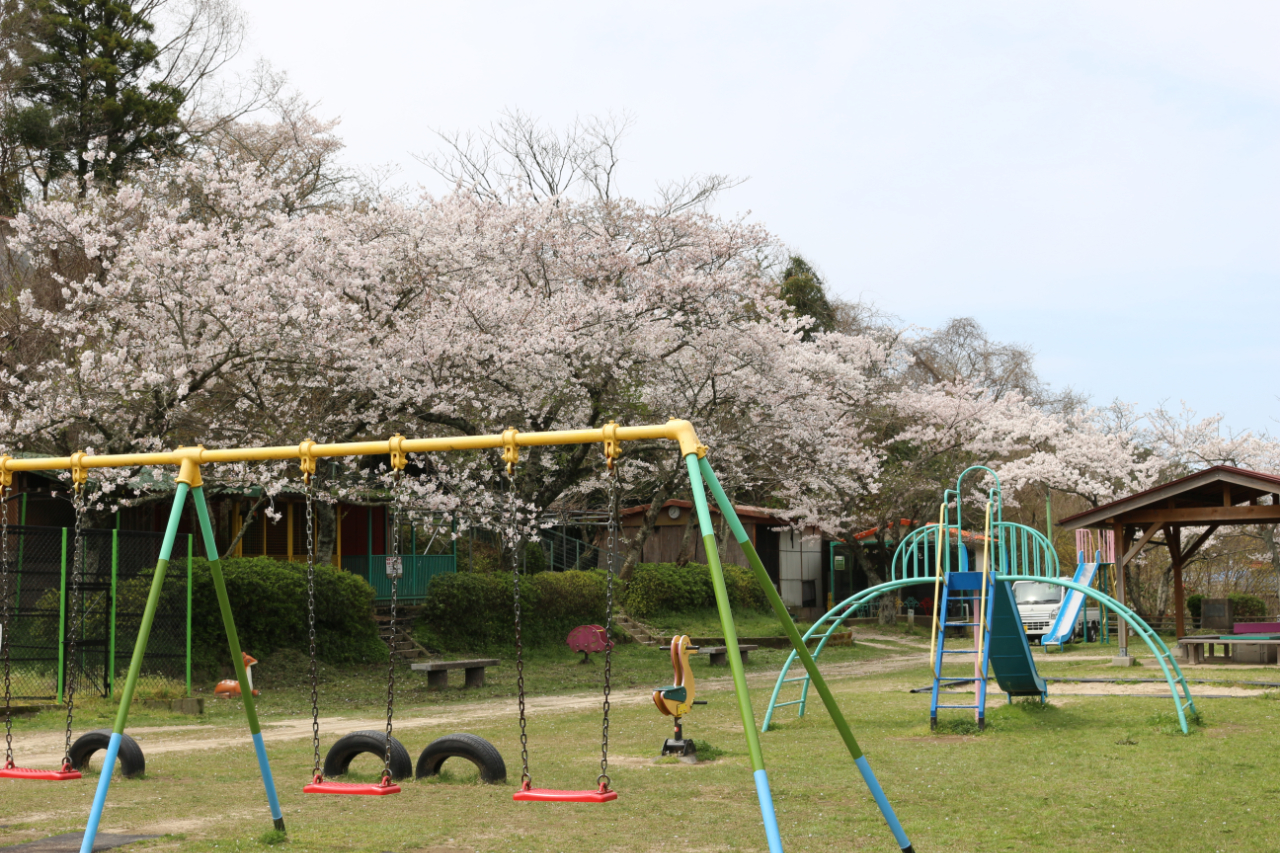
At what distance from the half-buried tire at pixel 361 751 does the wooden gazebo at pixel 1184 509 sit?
14.9 m

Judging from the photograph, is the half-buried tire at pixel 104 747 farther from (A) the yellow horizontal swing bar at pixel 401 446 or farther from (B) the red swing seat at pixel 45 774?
(A) the yellow horizontal swing bar at pixel 401 446

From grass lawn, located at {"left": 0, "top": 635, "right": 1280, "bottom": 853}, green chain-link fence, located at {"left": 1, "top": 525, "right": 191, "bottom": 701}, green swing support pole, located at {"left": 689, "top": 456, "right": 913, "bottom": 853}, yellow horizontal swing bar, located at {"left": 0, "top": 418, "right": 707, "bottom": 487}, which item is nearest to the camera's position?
green swing support pole, located at {"left": 689, "top": 456, "right": 913, "bottom": 853}

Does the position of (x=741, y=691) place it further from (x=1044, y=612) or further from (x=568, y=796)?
(x=1044, y=612)

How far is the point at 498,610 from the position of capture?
23656 millimetres

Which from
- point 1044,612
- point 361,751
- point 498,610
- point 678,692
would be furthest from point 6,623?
point 1044,612

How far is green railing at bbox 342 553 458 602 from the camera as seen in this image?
2506 centimetres

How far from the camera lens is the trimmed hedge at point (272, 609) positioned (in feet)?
56.1

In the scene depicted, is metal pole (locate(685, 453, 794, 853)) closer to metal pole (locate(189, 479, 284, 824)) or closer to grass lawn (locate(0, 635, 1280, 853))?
grass lawn (locate(0, 635, 1280, 853))

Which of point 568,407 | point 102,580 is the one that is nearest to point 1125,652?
point 568,407

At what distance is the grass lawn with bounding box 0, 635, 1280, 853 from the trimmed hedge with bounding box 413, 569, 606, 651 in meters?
9.51

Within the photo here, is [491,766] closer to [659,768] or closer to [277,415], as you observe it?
[659,768]

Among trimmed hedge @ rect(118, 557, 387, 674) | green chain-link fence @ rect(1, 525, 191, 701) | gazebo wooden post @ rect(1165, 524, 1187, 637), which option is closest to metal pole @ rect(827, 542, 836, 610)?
gazebo wooden post @ rect(1165, 524, 1187, 637)

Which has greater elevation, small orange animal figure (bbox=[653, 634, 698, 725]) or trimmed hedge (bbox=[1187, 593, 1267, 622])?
small orange animal figure (bbox=[653, 634, 698, 725])

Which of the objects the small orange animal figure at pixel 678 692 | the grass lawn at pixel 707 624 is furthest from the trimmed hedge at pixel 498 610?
the small orange animal figure at pixel 678 692
